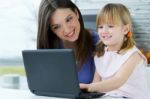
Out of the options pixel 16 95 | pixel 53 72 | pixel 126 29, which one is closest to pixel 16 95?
pixel 16 95

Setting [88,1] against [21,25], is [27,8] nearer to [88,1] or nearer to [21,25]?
[21,25]

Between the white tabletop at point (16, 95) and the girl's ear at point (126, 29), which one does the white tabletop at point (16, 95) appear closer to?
the white tabletop at point (16, 95)

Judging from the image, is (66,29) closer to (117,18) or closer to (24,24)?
(117,18)

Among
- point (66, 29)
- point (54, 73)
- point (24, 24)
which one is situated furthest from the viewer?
point (24, 24)

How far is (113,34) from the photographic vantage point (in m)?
1.16

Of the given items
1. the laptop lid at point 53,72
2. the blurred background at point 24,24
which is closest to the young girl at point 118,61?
the laptop lid at point 53,72

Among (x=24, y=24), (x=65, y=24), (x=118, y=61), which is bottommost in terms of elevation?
(x=24, y=24)

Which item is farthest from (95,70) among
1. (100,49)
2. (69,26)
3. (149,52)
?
(149,52)

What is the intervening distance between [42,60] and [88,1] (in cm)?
134

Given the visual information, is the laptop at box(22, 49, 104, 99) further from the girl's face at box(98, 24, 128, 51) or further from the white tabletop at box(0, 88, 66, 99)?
the girl's face at box(98, 24, 128, 51)

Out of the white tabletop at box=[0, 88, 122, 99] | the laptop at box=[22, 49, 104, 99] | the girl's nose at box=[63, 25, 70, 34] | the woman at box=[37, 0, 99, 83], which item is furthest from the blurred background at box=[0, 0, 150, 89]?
the laptop at box=[22, 49, 104, 99]

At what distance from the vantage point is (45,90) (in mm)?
1059

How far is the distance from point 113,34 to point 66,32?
8.1 inches

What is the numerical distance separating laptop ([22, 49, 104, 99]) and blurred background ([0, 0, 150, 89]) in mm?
1141
